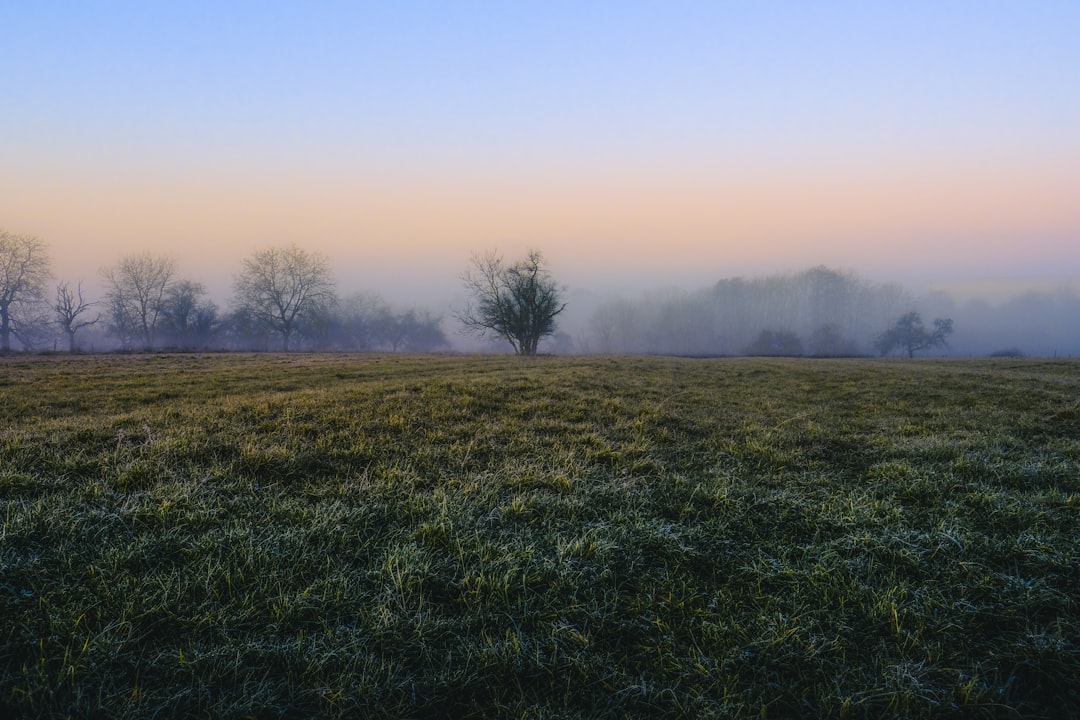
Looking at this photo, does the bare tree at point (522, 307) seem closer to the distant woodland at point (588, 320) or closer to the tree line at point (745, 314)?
the distant woodland at point (588, 320)

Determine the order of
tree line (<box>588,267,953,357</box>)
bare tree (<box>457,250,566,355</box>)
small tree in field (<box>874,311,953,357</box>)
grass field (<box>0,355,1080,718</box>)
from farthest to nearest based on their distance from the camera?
1. tree line (<box>588,267,953,357</box>)
2. small tree in field (<box>874,311,953,357</box>)
3. bare tree (<box>457,250,566,355</box>)
4. grass field (<box>0,355,1080,718</box>)

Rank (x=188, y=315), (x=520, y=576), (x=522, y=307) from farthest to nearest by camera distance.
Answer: (x=188, y=315), (x=522, y=307), (x=520, y=576)

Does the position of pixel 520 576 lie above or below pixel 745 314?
below

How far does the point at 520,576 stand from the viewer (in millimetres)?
3242

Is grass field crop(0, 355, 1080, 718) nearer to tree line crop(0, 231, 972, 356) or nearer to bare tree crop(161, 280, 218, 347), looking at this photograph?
tree line crop(0, 231, 972, 356)

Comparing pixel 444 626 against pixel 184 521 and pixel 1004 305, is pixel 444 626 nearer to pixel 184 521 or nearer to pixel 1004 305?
pixel 184 521

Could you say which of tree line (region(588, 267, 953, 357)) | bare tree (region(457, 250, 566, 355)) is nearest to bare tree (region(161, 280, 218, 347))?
bare tree (region(457, 250, 566, 355))

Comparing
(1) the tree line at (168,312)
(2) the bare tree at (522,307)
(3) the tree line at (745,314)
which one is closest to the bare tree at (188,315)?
(1) the tree line at (168,312)

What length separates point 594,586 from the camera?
3.14 metres

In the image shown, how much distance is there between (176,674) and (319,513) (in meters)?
1.72

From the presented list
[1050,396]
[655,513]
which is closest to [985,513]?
[655,513]

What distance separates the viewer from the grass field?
2.27 meters

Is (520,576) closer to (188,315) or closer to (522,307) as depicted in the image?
(522,307)

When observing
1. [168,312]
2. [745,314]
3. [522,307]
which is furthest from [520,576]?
[745,314]
